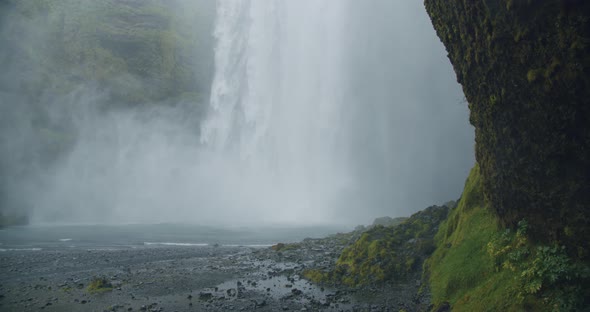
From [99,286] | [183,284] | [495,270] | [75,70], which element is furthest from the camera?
[75,70]

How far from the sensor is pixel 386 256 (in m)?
20.2

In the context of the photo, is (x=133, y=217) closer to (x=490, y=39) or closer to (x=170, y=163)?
(x=170, y=163)

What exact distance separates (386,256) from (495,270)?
909 cm

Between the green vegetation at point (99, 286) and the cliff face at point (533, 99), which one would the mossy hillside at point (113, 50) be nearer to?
the green vegetation at point (99, 286)

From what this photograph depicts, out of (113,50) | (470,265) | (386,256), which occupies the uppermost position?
(113,50)

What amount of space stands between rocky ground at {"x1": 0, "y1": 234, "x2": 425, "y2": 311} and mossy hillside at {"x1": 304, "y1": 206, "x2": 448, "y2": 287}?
895 mm

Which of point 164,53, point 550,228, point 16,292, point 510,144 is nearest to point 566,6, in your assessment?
point 510,144

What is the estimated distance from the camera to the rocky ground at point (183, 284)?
15828mm

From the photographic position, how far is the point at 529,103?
31.2 ft

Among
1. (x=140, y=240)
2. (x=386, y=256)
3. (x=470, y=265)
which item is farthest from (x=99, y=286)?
(x=140, y=240)

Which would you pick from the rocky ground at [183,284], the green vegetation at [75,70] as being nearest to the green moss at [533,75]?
the rocky ground at [183,284]

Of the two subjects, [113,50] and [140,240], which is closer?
[140,240]

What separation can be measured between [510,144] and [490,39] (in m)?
3.27

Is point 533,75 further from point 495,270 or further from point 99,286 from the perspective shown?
point 99,286
